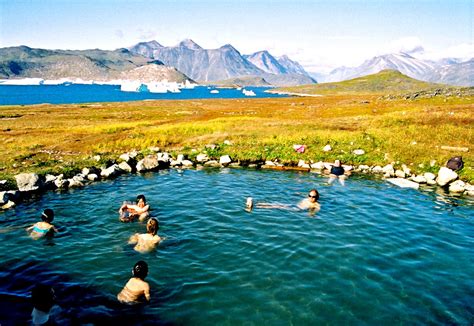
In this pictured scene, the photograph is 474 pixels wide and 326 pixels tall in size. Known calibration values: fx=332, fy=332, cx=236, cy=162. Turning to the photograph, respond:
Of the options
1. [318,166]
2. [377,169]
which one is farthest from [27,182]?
[377,169]

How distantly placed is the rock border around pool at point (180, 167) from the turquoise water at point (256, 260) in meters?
1.39

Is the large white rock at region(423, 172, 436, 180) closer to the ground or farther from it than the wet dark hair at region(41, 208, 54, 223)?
farther from it

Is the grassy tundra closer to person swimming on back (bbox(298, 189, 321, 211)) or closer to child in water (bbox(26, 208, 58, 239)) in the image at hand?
child in water (bbox(26, 208, 58, 239))

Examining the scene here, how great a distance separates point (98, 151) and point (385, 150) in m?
30.9

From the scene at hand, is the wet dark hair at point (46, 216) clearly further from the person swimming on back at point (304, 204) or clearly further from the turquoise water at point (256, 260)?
the person swimming on back at point (304, 204)

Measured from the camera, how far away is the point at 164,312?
38.6ft

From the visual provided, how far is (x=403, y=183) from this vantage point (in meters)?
27.7

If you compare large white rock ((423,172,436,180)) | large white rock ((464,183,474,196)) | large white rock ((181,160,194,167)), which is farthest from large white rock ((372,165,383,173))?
large white rock ((181,160,194,167))

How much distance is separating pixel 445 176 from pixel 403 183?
336cm

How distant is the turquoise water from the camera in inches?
468

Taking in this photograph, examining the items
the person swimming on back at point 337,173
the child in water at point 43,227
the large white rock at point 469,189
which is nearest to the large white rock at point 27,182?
the child in water at point 43,227

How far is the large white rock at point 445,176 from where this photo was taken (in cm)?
2722

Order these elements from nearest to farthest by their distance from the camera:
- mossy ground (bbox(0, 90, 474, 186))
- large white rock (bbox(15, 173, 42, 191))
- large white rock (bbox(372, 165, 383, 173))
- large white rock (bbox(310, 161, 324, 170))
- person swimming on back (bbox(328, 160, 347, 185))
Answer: large white rock (bbox(15, 173, 42, 191)), person swimming on back (bbox(328, 160, 347, 185)), large white rock (bbox(372, 165, 383, 173)), mossy ground (bbox(0, 90, 474, 186)), large white rock (bbox(310, 161, 324, 170))

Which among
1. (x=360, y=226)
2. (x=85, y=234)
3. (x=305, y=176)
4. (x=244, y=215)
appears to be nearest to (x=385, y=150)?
(x=305, y=176)
